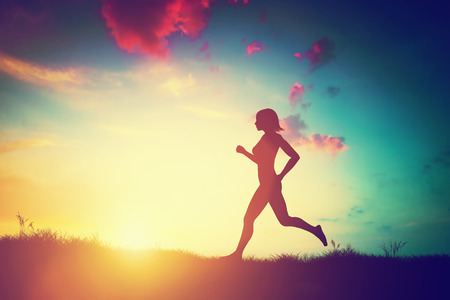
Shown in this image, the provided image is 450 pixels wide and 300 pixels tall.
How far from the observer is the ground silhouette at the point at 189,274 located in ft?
19.6

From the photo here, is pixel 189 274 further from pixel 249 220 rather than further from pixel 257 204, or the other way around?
pixel 257 204

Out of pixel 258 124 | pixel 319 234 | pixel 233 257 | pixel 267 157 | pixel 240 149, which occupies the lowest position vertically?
pixel 233 257

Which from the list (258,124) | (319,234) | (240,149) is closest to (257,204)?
(240,149)

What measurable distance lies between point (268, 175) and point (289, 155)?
1.99ft

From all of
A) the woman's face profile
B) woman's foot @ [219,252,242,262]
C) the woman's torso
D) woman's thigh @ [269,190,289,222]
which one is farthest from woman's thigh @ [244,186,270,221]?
the woman's face profile

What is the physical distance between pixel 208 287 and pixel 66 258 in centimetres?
301

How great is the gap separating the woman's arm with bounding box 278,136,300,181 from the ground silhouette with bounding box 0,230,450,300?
74.7 inches

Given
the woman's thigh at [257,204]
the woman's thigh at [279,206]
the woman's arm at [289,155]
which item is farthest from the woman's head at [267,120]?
the woman's thigh at [279,206]

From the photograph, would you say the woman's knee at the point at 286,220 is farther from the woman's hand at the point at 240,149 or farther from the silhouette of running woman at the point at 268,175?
the woman's hand at the point at 240,149

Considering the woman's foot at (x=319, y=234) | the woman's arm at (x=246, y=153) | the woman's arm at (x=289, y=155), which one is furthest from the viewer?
the woman's foot at (x=319, y=234)

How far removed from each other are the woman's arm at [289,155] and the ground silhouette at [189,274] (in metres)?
1.90

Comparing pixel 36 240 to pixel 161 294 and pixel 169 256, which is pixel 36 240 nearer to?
pixel 169 256

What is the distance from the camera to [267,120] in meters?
7.90

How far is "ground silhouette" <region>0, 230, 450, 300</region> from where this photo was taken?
596 centimetres
